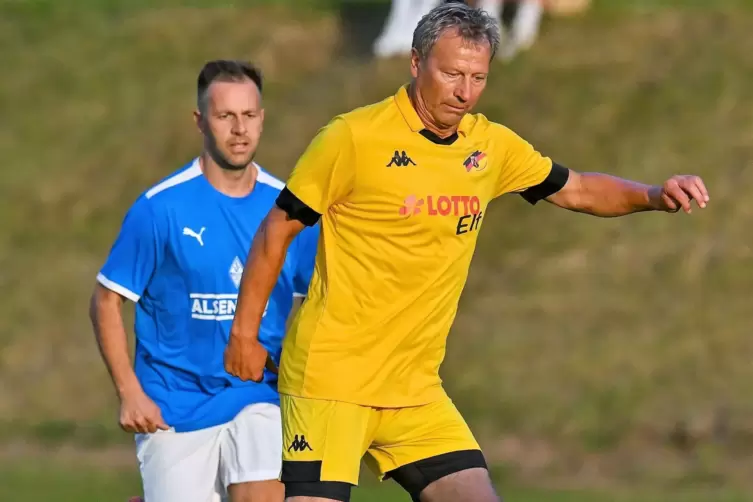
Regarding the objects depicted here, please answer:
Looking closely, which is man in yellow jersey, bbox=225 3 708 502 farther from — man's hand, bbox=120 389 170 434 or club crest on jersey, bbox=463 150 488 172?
man's hand, bbox=120 389 170 434

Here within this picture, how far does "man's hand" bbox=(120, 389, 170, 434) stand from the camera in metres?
6.58

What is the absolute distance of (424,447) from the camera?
5801 millimetres

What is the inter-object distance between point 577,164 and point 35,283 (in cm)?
660

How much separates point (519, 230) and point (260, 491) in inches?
418

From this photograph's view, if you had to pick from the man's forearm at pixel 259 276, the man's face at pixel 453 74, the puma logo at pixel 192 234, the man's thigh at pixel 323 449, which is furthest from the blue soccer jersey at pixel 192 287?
the man's face at pixel 453 74

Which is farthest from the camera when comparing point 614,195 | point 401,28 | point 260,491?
point 401,28

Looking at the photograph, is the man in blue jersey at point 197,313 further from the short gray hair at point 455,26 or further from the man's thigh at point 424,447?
the short gray hair at point 455,26

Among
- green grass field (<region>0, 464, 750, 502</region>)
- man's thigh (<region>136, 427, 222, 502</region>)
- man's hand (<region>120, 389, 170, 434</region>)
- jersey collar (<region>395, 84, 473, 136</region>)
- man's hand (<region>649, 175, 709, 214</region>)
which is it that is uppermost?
jersey collar (<region>395, 84, 473, 136</region>)

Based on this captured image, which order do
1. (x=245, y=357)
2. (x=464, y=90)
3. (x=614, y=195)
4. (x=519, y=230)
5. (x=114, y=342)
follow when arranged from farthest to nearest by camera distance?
(x=519, y=230) → (x=114, y=342) → (x=614, y=195) → (x=245, y=357) → (x=464, y=90)

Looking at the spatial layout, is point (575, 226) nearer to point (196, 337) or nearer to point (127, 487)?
point (127, 487)

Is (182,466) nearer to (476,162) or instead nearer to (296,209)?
(296,209)

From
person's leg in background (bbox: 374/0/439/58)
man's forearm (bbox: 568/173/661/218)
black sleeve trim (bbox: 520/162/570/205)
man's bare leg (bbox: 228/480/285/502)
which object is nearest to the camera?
man's forearm (bbox: 568/173/661/218)

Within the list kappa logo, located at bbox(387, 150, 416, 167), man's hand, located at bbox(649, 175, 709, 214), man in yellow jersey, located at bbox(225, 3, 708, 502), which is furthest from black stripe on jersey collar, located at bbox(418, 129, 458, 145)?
man's hand, located at bbox(649, 175, 709, 214)

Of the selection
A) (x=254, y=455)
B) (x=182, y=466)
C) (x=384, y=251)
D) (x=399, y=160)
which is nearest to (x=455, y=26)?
(x=399, y=160)
